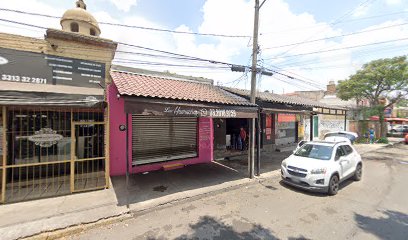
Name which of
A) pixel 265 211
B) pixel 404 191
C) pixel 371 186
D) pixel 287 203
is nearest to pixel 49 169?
pixel 265 211

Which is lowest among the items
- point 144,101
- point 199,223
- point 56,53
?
point 199,223

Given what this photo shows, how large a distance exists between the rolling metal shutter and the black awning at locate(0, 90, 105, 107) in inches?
102

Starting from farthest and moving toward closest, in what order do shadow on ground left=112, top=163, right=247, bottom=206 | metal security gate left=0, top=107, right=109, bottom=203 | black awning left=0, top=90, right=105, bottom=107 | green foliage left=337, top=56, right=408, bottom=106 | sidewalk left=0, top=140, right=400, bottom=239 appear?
A: green foliage left=337, top=56, right=408, bottom=106 → shadow on ground left=112, top=163, right=247, bottom=206 → metal security gate left=0, top=107, right=109, bottom=203 → black awning left=0, top=90, right=105, bottom=107 → sidewalk left=0, top=140, right=400, bottom=239

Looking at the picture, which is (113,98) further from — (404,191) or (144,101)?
(404,191)

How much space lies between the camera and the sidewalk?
4480mm

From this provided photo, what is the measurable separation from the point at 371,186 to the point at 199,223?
6915 mm

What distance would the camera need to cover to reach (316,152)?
24.1ft

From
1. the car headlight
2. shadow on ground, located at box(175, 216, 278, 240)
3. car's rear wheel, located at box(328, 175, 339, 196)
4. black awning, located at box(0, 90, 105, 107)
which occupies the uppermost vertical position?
black awning, located at box(0, 90, 105, 107)

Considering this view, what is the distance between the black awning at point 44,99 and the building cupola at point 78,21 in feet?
14.5

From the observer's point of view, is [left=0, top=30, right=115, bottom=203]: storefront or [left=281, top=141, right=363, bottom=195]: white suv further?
[left=281, top=141, right=363, bottom=195]: white suv

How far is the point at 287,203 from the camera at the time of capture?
19.3 ft

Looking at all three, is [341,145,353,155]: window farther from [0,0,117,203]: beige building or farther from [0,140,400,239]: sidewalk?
[0,0,117,203]: beige building

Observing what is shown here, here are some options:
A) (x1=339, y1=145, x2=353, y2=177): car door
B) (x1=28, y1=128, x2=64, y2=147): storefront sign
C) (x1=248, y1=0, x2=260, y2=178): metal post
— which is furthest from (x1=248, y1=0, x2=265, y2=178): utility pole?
(x1=28, y1=128, x2=64, y2=147): storefront sign

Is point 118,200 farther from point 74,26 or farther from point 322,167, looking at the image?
point 74,26
